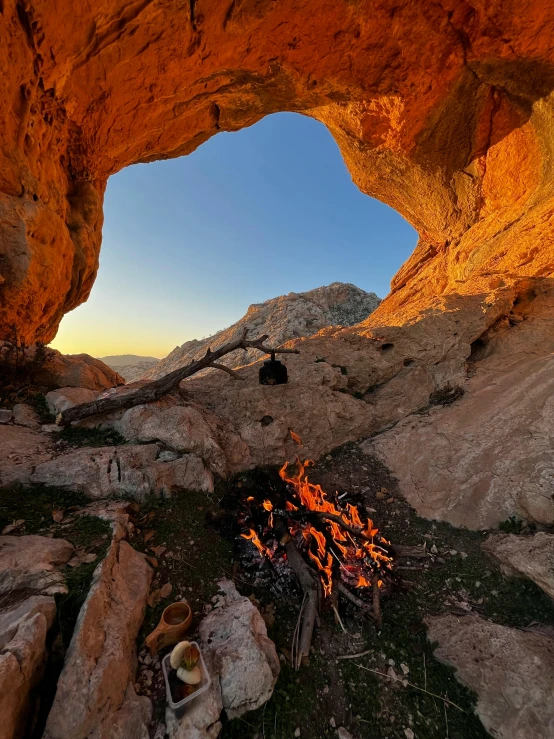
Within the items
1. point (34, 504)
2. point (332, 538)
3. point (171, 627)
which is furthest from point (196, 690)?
point (34, 504)

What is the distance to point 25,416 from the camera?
282 inches

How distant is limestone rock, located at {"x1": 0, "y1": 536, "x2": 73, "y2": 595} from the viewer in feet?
11.4

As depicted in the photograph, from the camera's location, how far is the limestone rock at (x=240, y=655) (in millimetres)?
3361

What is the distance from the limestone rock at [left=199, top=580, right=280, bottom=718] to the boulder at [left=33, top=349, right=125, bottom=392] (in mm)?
7540

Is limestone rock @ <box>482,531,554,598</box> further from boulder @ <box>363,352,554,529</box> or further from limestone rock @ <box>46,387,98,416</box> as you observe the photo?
limestone rock @ <box>46,387,98,416</box>

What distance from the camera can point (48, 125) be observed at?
10031 millimetres

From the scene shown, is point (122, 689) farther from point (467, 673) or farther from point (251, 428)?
point (251, 428)

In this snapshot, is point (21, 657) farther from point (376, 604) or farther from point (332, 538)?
point (332, 538)

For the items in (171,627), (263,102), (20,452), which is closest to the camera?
(171,627)

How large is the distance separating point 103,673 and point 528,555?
5.87 m

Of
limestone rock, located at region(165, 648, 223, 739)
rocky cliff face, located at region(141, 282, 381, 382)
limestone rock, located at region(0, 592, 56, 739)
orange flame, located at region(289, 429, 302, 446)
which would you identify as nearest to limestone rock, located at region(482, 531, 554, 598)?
orange flame, located at region(289, 429, 302, 446)

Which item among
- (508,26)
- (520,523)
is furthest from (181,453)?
(508,26)

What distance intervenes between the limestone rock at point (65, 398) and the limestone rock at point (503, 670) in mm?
8656

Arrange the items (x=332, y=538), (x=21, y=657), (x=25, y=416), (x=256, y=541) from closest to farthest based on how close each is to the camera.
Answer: (x=21, y=657), (x=256, y=541), (x=332, y=538), (x=25, y=416)
